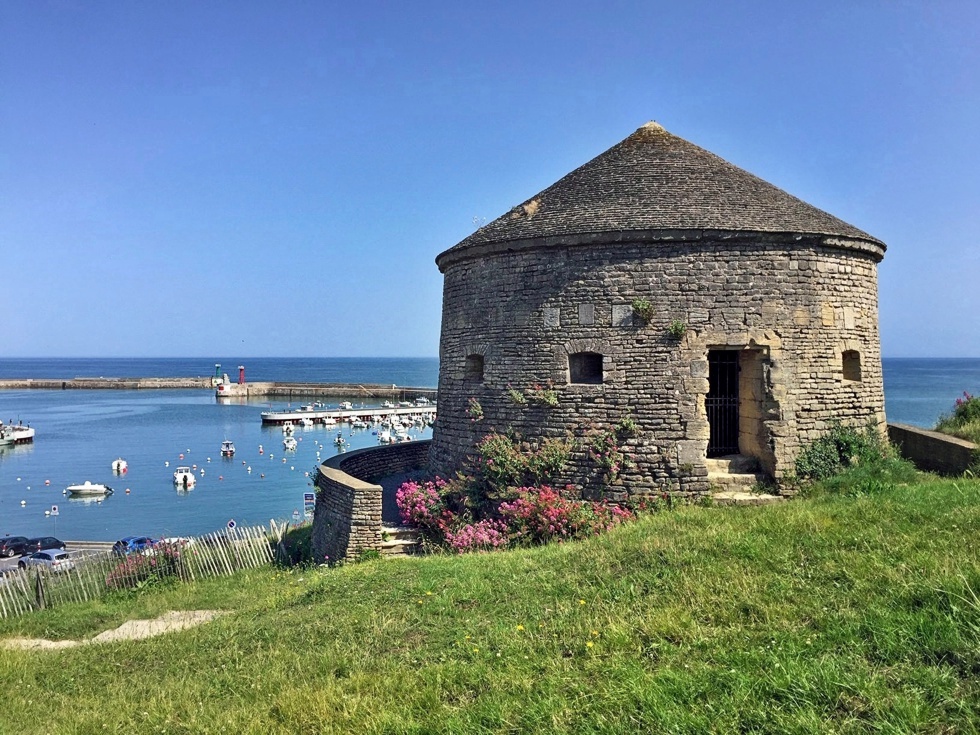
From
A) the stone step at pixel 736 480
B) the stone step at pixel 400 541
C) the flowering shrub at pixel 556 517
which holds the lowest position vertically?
the stone step at pixel 400 541

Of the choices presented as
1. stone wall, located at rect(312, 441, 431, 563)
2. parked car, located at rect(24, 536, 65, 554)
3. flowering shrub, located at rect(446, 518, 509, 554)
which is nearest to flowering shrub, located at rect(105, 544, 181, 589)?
stone wall, located at rect(312, 441, 431, 563)

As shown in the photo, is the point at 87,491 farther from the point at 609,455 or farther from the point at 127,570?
the point at 609,455

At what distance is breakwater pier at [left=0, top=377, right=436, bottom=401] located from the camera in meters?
89.4

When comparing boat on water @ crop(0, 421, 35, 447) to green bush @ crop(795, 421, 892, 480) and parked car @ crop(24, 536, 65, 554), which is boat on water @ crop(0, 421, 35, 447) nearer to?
parked car @ crop(24, 536, 65, 554)

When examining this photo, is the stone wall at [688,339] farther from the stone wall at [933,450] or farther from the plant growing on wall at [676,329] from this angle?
the stone wall at [933,450]

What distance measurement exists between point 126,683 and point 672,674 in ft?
19.0

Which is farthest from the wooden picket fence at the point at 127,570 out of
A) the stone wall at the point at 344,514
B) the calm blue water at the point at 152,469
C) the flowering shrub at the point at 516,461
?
the calm blue water at the point at 152,469

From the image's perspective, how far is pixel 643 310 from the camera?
11648 mm

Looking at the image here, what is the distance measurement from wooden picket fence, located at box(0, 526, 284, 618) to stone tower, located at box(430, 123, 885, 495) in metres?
6.40

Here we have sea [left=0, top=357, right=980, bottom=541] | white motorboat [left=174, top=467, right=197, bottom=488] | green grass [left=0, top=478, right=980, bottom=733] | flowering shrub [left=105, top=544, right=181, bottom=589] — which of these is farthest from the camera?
white motorboat [left=174, top=467, right=197, bottom=488]

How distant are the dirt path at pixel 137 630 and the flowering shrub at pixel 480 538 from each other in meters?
3.95

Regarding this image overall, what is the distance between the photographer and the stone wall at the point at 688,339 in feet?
38.1

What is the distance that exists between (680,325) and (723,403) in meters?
2.24

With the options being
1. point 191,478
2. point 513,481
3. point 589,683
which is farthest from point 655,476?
point 191,478
